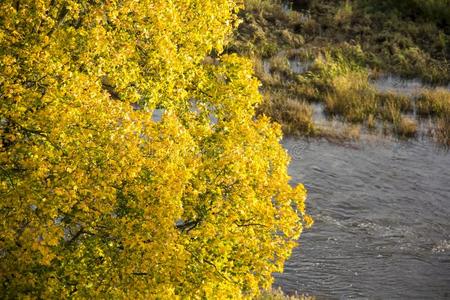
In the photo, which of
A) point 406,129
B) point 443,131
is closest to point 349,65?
point 406,129

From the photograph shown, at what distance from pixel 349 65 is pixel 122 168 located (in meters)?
29.0

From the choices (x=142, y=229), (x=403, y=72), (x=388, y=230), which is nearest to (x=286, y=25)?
(x=403, y=72)

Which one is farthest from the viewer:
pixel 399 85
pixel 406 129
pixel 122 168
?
pixel 399 85

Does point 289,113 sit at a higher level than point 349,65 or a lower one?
lower

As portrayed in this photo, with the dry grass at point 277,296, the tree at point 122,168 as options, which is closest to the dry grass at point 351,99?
the dry grass at point 277,296

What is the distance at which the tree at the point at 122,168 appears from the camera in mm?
12266

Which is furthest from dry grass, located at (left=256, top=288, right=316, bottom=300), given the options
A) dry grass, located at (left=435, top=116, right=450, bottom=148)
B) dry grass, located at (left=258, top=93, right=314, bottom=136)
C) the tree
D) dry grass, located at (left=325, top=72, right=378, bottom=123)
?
dry grass, located at (left=325, top=72, right=378, bottom=123)

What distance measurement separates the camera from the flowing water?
70.4 feet

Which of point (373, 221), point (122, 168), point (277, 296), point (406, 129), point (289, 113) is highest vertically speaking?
point (122, 168)

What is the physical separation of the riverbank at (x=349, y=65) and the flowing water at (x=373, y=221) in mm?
2281

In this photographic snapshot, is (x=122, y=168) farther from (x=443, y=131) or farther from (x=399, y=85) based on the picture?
(x=399, y=85)

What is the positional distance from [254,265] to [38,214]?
4.38 m

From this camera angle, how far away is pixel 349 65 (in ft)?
130

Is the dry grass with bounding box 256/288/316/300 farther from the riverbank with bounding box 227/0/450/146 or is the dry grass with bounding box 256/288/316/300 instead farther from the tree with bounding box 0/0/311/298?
the riverbank with bounding box 227/0/450/146
